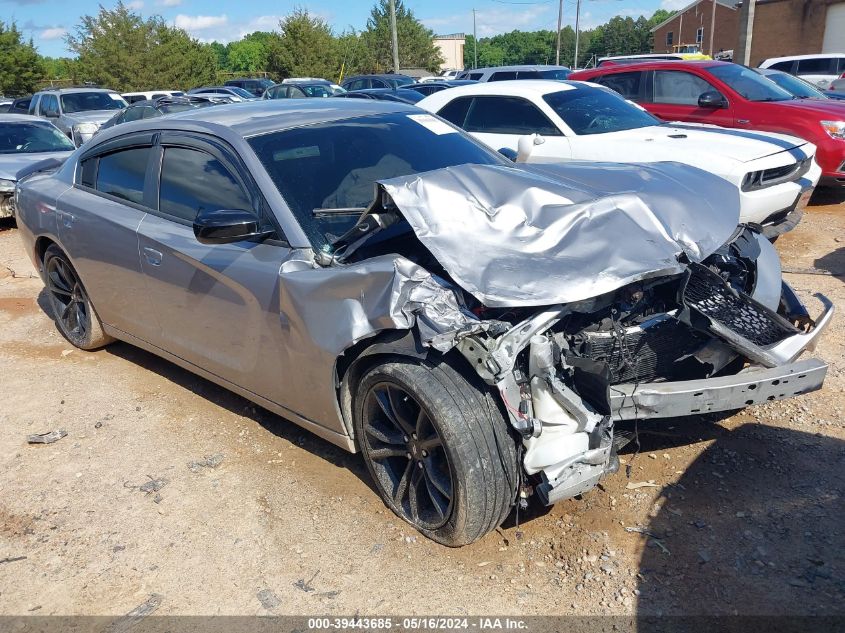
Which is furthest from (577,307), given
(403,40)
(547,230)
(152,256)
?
(403,40)

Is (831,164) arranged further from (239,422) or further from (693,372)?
(239,422)

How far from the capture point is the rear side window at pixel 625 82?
9.95m

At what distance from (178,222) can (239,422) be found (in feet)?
4.00

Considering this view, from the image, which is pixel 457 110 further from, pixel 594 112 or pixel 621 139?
pixel 621 139

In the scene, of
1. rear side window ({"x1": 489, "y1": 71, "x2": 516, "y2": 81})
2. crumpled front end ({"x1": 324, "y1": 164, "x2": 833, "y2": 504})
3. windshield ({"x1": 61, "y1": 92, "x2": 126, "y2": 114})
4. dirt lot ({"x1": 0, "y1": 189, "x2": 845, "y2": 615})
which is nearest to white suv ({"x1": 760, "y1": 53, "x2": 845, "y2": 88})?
rear side window ({"x1": 489, "y1": 71, "x2": 516, "y2": 81})

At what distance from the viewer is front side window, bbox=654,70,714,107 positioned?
9.41 metres

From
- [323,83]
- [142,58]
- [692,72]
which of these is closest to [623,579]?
[692,72]

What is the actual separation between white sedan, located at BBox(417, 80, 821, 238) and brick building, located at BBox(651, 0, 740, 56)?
50054 mm

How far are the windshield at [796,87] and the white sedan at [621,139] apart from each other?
3202 mm

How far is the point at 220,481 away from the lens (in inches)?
146

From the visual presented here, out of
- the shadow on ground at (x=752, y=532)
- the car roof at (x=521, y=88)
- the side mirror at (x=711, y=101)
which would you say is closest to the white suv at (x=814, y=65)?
the side mirror at (x=711, y=101)

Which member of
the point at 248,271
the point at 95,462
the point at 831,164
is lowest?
the point at 95,462

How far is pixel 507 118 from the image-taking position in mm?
8016

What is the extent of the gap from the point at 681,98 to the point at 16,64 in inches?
1522
